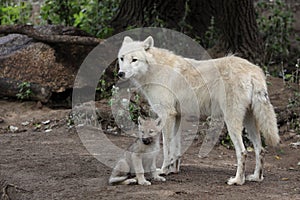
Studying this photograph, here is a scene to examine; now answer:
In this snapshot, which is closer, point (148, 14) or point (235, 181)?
point (235, 181)

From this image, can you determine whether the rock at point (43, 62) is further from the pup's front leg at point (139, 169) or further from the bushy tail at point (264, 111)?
the bushy tail at point (264, 111)

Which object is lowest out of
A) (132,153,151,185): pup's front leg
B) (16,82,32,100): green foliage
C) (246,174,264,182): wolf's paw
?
(246,174,264,182): wolf's paw

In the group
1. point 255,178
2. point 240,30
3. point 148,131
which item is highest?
point 240,30

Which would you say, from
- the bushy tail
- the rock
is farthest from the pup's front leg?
the rock

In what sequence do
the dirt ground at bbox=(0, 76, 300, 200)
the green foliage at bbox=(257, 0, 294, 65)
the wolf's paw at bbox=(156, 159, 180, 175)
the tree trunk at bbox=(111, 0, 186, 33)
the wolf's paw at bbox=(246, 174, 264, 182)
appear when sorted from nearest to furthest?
the dirt ground at bbox=(0, 76, 300, 200)
the wolf's paw at bbox=(246, 174, 264, 182)
the wolf's paw at bbox=(156, 159, 180, 175)
the tree trunk at bbox=(111, 0, 186, 33)
the green foliage at bbox=(257, 0, 294, 65)

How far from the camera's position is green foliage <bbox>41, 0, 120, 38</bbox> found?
12.0 metres

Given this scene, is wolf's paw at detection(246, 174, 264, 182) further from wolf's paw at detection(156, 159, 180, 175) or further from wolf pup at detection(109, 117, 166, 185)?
wolf pup at detection(109, 117, 166, 185)

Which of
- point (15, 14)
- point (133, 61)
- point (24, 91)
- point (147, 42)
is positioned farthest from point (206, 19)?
point (133, 61)

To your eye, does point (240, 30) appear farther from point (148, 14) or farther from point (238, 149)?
point (238, 149)

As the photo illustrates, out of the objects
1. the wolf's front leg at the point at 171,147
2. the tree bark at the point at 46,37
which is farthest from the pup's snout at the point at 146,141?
the tree bark at the point at 46,37

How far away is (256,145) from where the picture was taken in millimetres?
6434

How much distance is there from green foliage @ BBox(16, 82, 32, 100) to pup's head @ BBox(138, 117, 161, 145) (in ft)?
14.4

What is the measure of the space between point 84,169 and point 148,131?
110cm

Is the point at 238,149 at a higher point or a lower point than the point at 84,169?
higher
